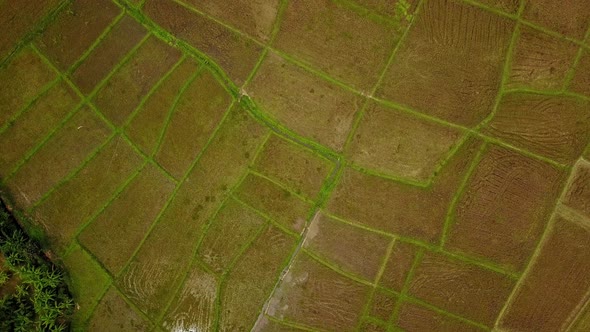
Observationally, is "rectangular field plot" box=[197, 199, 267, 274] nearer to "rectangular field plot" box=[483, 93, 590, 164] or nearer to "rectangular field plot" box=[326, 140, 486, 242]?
"rectangular field plot" box=[326, 140, 486, 242]

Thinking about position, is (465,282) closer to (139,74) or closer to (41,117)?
(139,74)

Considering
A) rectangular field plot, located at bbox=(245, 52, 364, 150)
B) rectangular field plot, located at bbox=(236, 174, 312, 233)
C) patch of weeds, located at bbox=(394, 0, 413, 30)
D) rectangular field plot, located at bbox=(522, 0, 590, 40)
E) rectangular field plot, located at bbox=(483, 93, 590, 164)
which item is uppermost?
rectangular field plot, located at bbox=(522, 0, 590, 40)

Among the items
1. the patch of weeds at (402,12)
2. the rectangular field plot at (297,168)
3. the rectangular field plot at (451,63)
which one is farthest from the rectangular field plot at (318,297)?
the patch of weeds at (402,12)

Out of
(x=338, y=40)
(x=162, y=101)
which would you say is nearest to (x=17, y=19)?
(x=162, y=101)

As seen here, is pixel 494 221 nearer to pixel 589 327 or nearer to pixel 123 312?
pixel 589 327

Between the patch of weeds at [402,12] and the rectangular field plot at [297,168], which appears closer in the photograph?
the patch of weeds at [402,12]

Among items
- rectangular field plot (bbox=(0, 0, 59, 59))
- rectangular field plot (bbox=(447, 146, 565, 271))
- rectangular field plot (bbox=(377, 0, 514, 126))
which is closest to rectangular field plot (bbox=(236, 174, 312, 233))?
rectangular field plot (bbox=(377, 0, 514, 126))

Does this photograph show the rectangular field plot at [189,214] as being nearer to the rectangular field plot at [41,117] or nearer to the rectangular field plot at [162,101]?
the rectangular field plot at [162,101]
